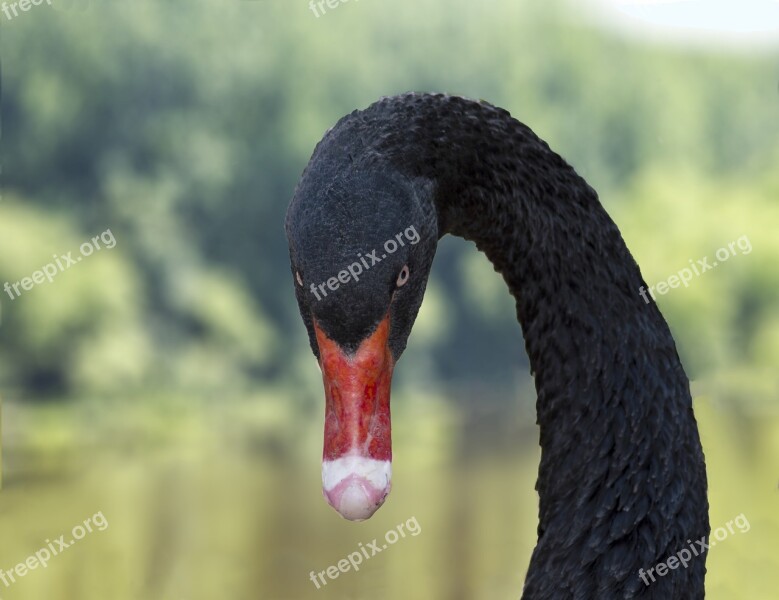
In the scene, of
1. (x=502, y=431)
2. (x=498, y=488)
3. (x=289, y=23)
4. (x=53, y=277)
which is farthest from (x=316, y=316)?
(x=289, y=23)

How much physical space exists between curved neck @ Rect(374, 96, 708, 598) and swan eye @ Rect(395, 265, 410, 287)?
0.15 m

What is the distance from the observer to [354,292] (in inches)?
40.4

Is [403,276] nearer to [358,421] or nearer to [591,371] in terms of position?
[358,421]

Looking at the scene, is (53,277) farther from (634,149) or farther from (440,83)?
(634,149)

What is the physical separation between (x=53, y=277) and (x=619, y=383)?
8.00 m

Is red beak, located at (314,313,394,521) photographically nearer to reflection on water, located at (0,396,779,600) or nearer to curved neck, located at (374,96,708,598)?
curved neck, located at (374,96,708,598)

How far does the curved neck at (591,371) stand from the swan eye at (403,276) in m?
0.15

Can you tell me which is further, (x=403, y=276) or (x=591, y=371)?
(x=591, y=371)

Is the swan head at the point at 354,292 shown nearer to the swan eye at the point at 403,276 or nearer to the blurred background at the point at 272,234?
the swan eye at the point at 403,276

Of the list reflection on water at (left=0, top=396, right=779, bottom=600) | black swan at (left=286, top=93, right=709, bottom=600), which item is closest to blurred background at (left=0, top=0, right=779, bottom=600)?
reflection on water at (left=0, top=396, right=779, bottom=600)

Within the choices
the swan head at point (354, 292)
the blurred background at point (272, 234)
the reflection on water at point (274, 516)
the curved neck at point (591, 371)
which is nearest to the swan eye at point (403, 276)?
the swan head at point (354, 292)

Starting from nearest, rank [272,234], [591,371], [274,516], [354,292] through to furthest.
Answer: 1. [354,292]
2. [591,371]
3. [274,516]
4. [272,234]

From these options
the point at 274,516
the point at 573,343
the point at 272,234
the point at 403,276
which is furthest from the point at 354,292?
the point at 272,234

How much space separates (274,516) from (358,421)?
5005mm
